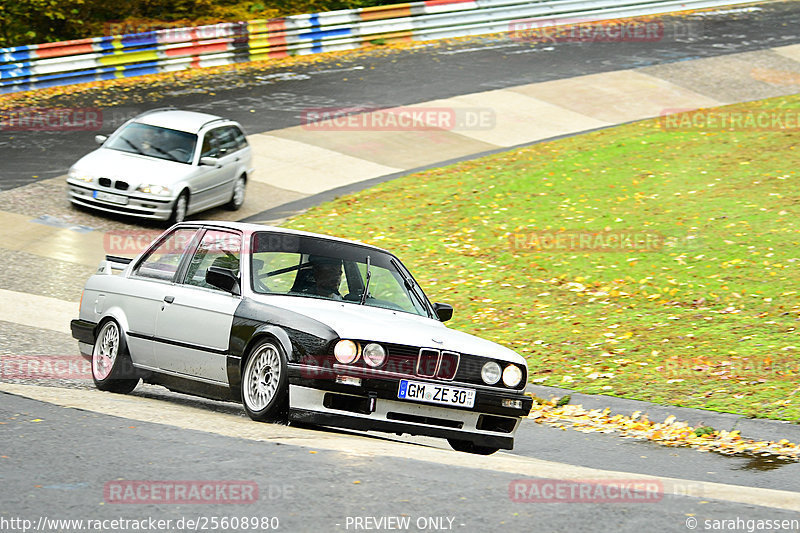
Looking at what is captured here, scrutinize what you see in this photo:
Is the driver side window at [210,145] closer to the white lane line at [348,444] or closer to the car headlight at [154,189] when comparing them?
the car headlight at [154,189]

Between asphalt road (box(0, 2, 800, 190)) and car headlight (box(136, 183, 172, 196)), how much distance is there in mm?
3090

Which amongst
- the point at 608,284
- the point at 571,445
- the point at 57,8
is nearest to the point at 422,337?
the point at 571,445

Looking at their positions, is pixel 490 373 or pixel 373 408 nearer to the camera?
pixel 373 408

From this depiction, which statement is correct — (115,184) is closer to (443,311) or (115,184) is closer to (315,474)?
(443,311)

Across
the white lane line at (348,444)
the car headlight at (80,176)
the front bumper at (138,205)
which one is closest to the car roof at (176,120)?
the car headlight at (80,176)

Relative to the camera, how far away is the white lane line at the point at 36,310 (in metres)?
12.0

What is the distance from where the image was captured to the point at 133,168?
17.2 meters

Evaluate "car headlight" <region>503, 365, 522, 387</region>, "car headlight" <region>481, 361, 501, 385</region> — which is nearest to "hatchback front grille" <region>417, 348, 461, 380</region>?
"car headlight" <region>481, 361, 501, 385</region>

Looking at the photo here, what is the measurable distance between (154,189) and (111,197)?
693 mm

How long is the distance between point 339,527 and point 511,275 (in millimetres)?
9536

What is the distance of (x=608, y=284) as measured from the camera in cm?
1358

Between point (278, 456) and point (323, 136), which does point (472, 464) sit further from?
point (323, 136)

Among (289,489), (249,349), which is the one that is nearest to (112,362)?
(249,349)

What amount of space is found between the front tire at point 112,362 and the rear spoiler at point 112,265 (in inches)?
24.2
